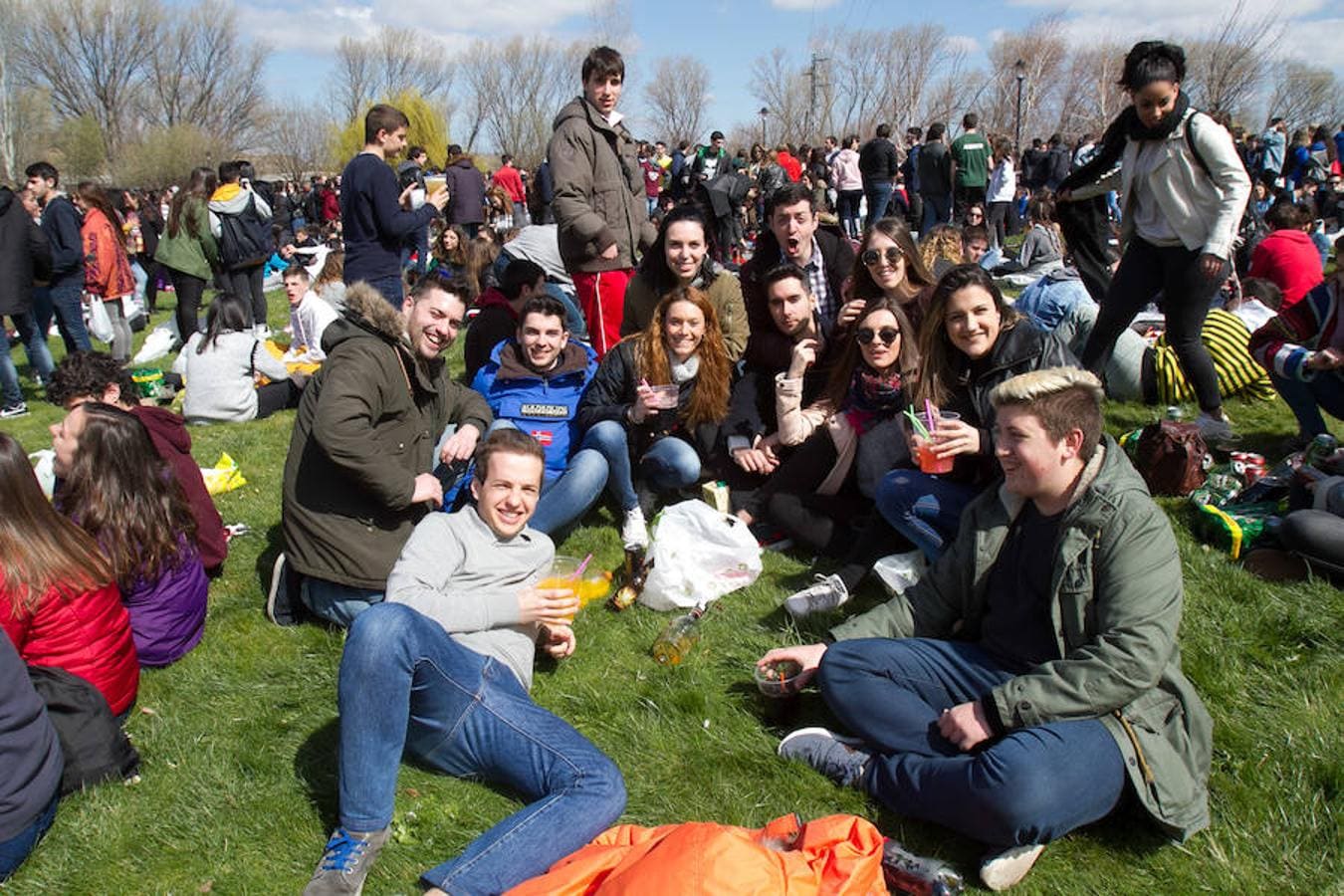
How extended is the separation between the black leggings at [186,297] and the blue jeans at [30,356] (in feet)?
5.31

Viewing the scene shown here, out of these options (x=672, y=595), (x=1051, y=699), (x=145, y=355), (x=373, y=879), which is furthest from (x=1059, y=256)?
(x=145, y=355)

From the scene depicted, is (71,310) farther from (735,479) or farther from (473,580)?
(473,580)

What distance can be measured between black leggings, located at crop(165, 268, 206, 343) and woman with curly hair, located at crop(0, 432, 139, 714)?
8.22 m

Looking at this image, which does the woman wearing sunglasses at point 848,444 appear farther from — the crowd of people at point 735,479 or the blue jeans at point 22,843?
the blue jeans at point 22,843

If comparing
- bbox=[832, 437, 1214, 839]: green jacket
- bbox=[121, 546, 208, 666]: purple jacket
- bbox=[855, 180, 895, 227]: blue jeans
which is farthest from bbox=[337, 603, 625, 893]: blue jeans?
bbox=[855, 180, 895, 227]: blue jeans

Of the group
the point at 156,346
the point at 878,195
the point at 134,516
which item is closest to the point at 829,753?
the point at 134,516

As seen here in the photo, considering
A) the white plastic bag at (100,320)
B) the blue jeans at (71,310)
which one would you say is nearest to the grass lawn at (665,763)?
the blue jeans at (71,310)

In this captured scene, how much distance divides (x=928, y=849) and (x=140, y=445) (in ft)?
11.0

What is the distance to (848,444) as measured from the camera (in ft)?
14.5

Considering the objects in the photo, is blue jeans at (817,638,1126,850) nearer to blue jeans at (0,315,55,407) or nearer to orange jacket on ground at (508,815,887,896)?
orange jacket on ground at (508,815,887,896)

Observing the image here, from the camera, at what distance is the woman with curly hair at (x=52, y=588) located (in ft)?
9.75

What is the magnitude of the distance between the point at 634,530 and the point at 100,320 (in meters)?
9.10

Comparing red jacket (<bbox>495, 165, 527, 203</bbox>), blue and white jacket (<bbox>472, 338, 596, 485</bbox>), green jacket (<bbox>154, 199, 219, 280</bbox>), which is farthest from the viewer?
red jacket (<bbox>495, 165, 527, 203</bbox>)

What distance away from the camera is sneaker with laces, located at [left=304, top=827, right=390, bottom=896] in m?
2.53
